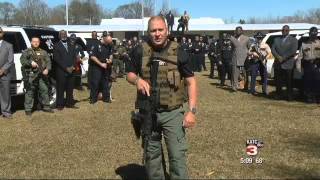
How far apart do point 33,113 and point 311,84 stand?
21.7 feet

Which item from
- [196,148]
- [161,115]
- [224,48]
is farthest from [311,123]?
[224,48]

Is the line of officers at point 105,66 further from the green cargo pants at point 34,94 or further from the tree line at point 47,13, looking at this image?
the tree line at point 47,13

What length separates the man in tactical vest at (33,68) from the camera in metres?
12.3

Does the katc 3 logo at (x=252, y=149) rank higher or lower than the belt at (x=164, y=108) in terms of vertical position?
lower

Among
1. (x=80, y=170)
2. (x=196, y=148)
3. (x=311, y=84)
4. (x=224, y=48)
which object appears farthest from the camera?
(x=224, y=48)

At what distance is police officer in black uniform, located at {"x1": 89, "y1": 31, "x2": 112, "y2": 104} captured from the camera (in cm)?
1434

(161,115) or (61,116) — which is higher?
(161,115)

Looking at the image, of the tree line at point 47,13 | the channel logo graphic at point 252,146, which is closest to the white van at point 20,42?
the channel logo graphic at point 252,146

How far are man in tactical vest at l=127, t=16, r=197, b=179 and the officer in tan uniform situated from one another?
840 cm

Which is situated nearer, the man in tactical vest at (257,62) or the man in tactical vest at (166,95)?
the man in tactical vest at (166,95)

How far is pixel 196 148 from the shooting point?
28.9ft

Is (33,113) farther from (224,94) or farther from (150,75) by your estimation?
(150,75)

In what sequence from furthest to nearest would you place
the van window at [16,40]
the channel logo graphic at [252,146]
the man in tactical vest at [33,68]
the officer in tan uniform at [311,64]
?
1. the officer in tan uniform at [311,64]
2. the van window at [16,40]
3. the man in tactical vest at [33,68]
4. the channel logo graphic at [252,146]

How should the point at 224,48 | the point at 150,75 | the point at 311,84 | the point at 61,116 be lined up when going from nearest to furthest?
the point at 150,75 < the point at 61,116 < the point at 311,84 < the point at 224,48
